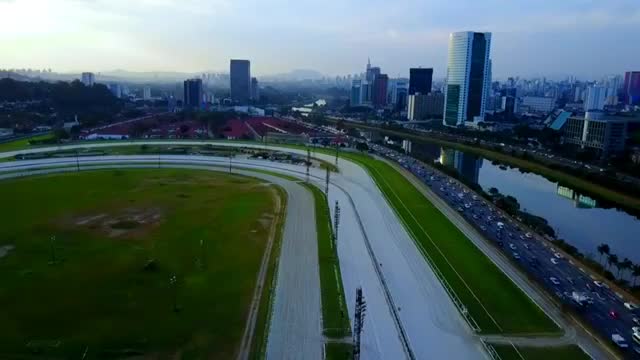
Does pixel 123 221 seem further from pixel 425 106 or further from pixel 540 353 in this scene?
pixel 425 106

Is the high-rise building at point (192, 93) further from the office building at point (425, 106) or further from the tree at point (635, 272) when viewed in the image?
the tree at point (635, 272)

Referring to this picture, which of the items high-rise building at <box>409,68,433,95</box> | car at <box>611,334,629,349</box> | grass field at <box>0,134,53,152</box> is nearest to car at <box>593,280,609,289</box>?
car at <box>611,334,629,349</box>

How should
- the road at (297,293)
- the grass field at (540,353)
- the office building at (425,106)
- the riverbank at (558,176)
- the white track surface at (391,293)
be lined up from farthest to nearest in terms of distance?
the office building at (425,106) < the riverbank at (558,176) < the white track surface at (391,293) < the road at (297,293) < the grass field at (540,353)

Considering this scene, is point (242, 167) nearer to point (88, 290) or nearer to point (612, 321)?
point (88, 290)

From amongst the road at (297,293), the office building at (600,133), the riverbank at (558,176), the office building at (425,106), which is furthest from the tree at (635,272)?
the office building at (425,106)

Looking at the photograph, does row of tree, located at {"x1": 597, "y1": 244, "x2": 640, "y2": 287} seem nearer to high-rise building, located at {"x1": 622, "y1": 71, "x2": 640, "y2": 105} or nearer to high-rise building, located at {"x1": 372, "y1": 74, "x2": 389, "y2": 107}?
high-rise building, located at {"x1": 372, "y1": 74, "x2": 389, "y2": 107}
